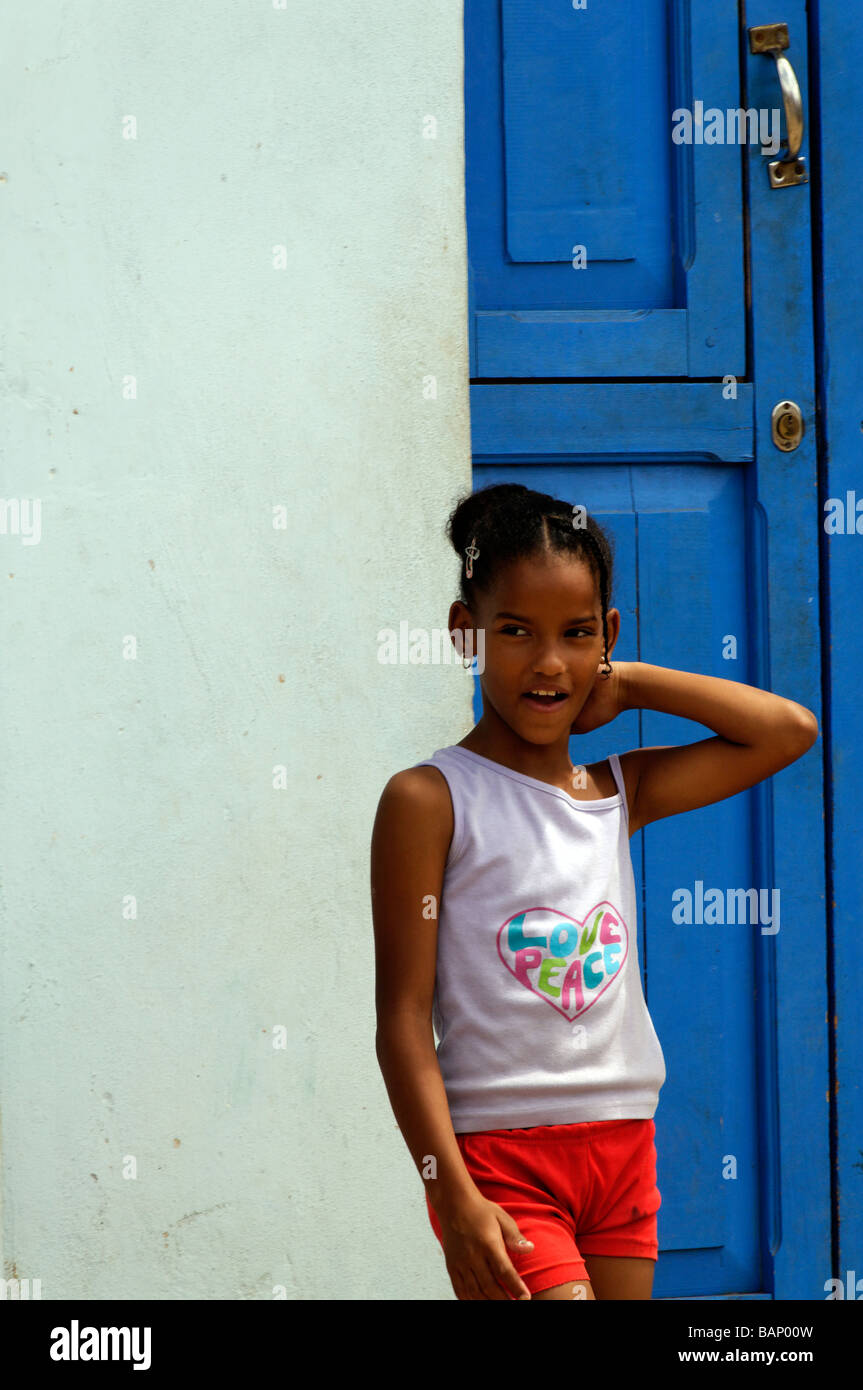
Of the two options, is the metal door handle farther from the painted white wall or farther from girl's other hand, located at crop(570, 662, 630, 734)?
girl's other hand, located at crop(570, 662, 630, 734)

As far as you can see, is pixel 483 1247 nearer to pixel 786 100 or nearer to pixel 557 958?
pixel 557 958

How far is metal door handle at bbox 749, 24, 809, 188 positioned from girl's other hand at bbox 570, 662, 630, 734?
1.27 metres

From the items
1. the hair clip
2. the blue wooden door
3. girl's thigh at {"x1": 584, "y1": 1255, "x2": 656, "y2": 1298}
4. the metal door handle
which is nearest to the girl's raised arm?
the hair clip

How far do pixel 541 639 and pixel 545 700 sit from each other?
3.2 inches

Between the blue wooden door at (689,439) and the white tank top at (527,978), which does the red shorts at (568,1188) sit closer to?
the white tank top at (527,978)

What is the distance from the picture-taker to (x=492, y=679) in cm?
189

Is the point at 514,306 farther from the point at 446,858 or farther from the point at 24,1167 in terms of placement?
the point at 24,1167

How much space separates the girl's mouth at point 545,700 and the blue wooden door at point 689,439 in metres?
0.87

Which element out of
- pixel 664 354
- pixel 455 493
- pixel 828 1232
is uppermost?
pixel 664 354

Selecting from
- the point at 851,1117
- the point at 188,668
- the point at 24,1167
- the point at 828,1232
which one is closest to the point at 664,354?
the point at 188,668

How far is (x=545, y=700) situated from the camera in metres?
1.89

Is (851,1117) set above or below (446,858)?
below

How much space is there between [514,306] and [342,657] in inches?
29.3

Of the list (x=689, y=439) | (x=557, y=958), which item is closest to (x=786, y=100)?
(x=689, y=439)
